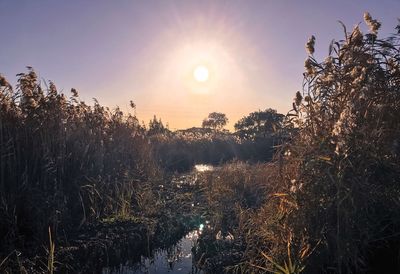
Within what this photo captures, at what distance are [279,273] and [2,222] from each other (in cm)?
356

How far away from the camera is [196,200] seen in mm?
9742

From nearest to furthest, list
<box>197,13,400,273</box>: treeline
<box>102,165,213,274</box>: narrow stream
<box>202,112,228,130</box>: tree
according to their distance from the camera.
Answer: <box>197,13,400,273</box>: treeline → <box>102,165,213,274</box>: narrow stream → <box>202,112,228,130</box>: tree

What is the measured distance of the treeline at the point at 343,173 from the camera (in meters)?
4.06

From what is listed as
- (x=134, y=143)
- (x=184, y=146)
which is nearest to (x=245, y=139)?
(x=184, y=146)

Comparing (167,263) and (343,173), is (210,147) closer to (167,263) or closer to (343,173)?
(167,263)

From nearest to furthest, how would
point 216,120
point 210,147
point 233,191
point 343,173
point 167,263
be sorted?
point 343,173 → point 167,263 → point 233,191 → point 210,147 → point 216,120

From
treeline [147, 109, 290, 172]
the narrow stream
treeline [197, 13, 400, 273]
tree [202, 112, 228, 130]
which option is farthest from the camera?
tree [202, 112, 228, 130]

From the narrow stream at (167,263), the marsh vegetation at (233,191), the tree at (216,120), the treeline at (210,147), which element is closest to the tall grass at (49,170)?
the marsh vegetation at (233,191)

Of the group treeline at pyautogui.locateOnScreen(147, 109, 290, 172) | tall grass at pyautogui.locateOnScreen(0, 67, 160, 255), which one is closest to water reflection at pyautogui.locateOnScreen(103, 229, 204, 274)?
tall grass at pyautogui.locateOnScreen(0, 67, 160, 255)

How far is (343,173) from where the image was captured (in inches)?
158

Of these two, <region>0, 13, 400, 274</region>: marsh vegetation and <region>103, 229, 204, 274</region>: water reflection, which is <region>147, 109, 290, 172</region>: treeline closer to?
<region>0, 13, 400, 274</region>: marsh vegetation

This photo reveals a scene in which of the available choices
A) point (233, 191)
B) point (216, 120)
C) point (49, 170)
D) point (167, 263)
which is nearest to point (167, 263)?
point (167, 263)

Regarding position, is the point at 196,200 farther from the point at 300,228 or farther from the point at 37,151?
the point at 300,228

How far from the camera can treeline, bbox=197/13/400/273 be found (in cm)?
406
